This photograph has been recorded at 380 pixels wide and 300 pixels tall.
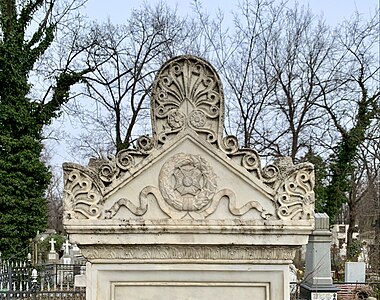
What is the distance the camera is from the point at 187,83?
109 inches

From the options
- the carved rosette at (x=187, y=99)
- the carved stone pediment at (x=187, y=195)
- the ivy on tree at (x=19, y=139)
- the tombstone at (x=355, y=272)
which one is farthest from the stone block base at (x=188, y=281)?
the ivy on tree at (x=19, y=139)

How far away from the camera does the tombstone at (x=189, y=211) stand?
2.68 metres

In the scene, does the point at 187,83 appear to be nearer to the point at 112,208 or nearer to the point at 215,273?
the point at 112,208

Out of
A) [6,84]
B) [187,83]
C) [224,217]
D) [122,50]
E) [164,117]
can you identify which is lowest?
[224,217]

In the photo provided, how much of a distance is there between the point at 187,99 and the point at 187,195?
0.50 m

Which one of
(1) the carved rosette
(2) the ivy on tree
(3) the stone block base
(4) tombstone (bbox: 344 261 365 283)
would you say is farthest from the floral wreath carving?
(2) the ivy on tree

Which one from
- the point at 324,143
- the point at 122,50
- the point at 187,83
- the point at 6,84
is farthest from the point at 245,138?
the point at 187,83

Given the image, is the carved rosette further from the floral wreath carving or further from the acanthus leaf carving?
the acanthus leaf carving

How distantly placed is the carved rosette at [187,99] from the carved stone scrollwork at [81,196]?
42 cm

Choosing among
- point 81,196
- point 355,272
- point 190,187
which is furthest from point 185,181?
point 355,272

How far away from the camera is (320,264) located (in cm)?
997

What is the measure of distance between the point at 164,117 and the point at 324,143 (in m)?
20.3

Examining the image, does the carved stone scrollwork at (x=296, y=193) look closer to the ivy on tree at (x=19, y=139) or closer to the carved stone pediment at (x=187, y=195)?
the carved stone pediment at (x=187, y=195)

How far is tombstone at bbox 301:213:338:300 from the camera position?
9.67 metres
